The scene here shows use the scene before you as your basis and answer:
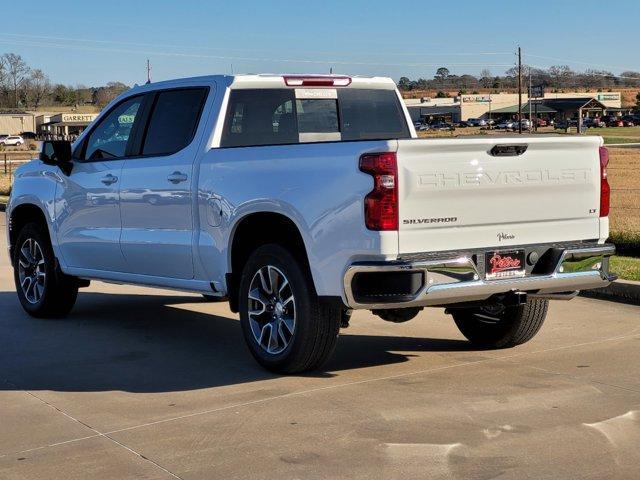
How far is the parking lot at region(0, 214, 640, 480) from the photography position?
536cm

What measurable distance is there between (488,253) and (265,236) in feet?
5.24

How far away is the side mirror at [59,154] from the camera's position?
924cm

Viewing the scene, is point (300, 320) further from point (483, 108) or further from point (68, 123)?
point (483, 108)

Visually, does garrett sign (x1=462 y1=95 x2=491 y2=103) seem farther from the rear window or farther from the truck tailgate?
the truck tailgate

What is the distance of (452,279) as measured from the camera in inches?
261

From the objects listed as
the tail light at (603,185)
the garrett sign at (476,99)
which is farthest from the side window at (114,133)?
the garrett sign at (476,99)

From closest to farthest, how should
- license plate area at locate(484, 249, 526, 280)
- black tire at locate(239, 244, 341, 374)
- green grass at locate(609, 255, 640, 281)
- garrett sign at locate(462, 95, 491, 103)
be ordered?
license plate area at locate(484, 249, 526, 280) → black tire at locate(239, 244, 341, 374) → green grass at locate(609, 255, 640, 281) → garrett sign at locate(462, 95, 491, 103)

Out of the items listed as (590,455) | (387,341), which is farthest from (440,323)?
(590,455)

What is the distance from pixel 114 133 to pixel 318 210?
2954 mm

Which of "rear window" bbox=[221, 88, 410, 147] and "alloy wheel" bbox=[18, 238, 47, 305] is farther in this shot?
"alloy wheel" bbox=[18, 238, 47, 305]

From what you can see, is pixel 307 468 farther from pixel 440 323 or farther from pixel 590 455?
pixel 440 323

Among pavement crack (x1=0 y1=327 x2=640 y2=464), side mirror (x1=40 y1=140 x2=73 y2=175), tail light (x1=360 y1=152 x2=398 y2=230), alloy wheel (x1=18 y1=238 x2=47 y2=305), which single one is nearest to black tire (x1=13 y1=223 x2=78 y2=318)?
alloy wheel (x1=18 y1=238 x2=47 y2=305)

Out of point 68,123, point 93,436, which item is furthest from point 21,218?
point 68,123

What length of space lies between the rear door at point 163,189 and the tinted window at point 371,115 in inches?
48.2
